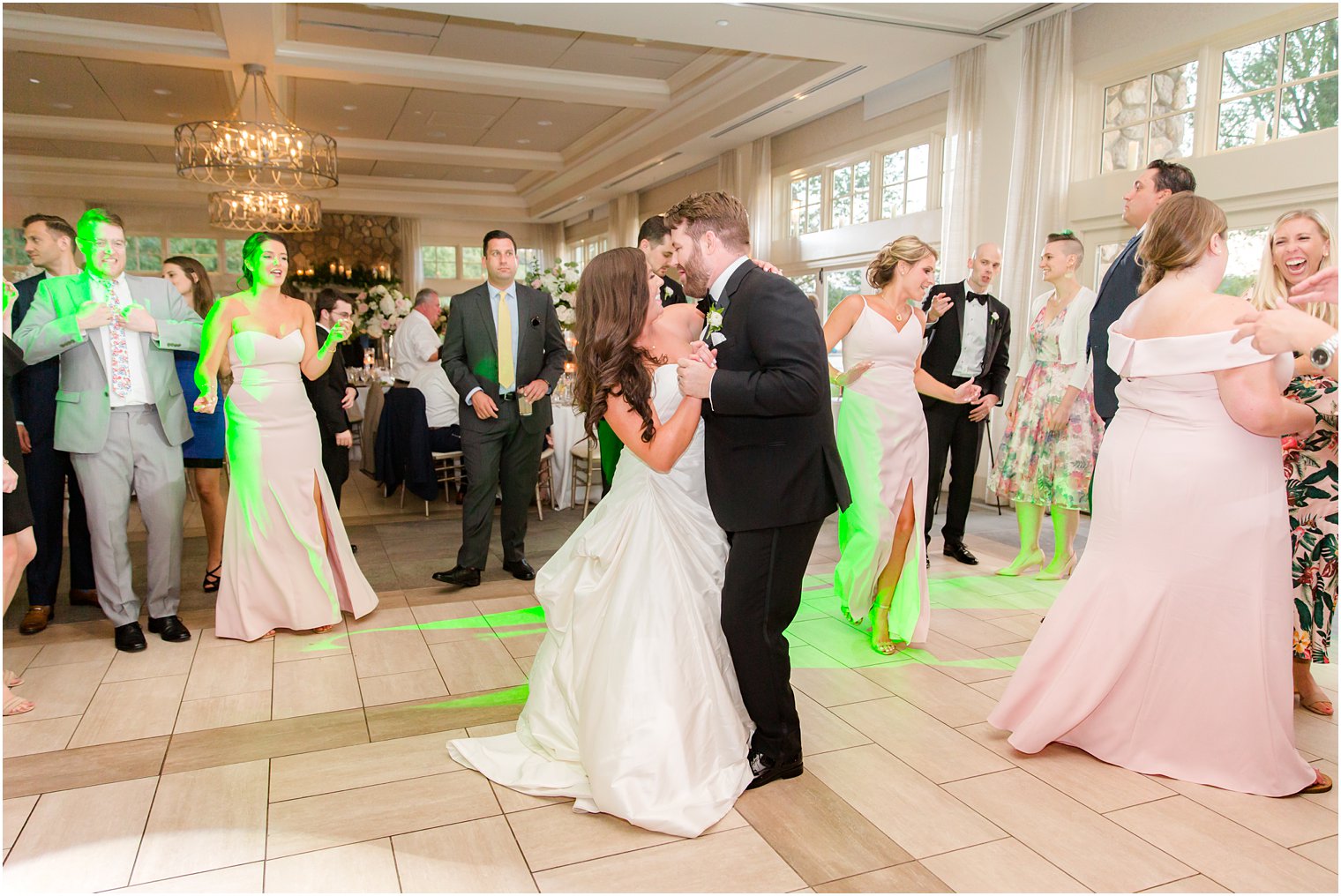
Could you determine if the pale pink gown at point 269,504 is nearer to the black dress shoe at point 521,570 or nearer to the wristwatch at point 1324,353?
the black dress shoe at point 521,570

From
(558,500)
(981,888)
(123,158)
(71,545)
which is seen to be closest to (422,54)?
(558,500)

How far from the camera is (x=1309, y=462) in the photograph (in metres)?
3.01

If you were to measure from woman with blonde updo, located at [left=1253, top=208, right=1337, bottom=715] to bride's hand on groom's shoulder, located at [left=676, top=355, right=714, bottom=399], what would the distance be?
2.03 metres

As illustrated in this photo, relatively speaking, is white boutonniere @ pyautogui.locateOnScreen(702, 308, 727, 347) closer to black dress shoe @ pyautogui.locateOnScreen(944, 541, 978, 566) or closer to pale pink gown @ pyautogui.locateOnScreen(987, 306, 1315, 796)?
pale pink gown @ pyautogui.locateOnScreen(987, 306, 1315, 796)

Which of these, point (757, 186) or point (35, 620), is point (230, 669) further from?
point (757, 186)

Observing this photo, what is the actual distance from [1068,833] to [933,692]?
1010mm

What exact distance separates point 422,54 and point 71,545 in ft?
20.7

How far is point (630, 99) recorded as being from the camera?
9.98 meters

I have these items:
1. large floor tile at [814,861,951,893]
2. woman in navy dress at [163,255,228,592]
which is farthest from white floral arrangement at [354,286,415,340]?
large floor tile at [814,861,951,893]

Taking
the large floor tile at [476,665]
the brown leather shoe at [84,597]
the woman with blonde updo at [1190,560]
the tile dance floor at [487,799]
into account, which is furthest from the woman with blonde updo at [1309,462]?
the brown leather shoe at [84,597]

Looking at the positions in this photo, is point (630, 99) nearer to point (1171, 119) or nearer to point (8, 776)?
point (1171, 119)

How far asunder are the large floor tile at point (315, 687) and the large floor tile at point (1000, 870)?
6.82 feet

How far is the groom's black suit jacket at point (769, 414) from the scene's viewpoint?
230cm

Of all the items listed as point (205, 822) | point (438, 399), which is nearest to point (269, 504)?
point (205, 822)
